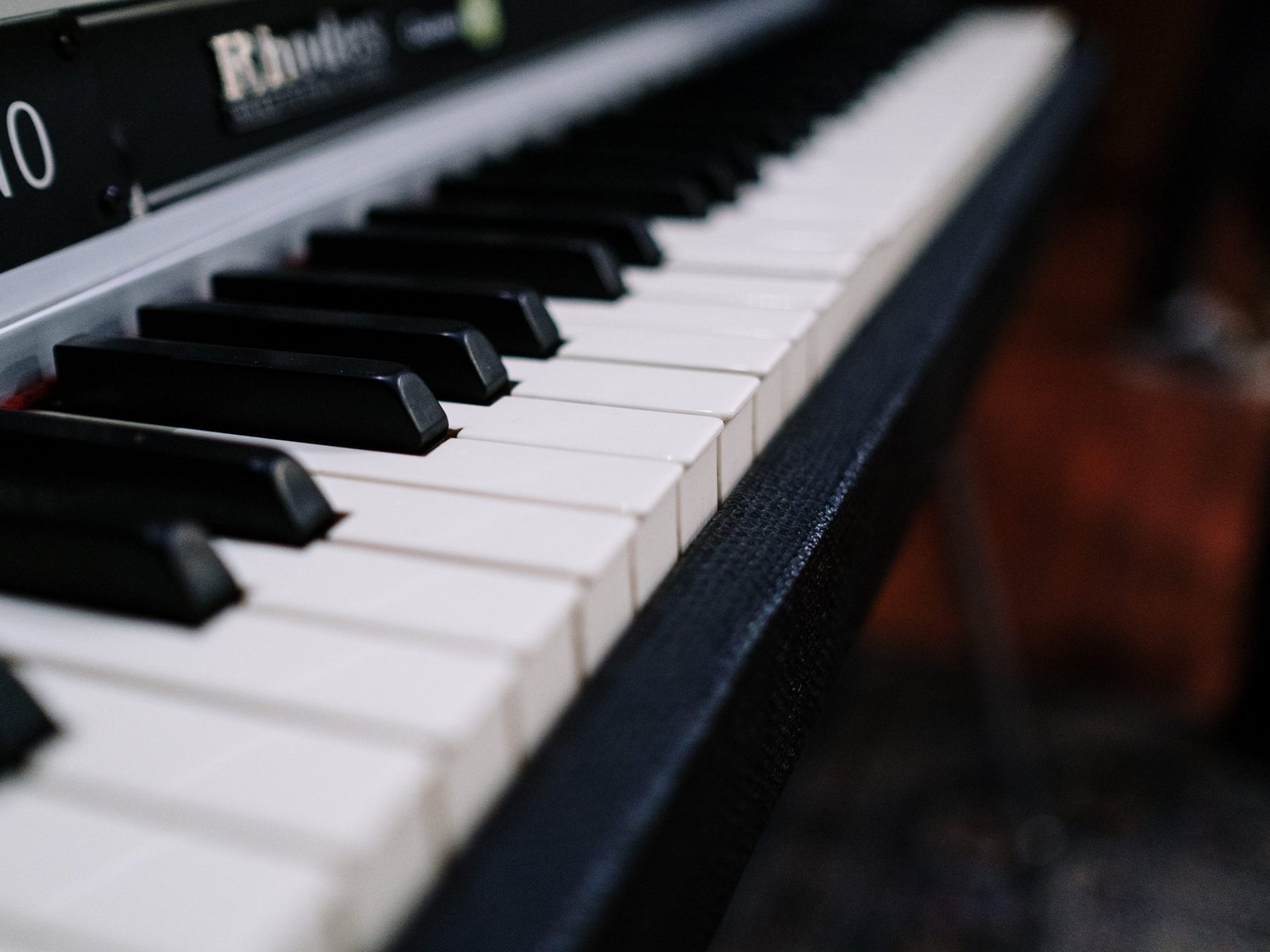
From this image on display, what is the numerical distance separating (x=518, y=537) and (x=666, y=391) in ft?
0.46

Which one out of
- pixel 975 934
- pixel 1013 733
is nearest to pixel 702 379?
pixel 975 934

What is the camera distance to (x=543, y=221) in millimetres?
691

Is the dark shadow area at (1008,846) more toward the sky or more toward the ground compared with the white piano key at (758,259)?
more toward the ground

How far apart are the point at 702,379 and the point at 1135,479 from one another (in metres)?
1.61

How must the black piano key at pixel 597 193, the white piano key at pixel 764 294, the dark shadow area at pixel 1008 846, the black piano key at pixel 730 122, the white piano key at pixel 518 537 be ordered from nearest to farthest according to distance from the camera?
the white piano key at pixel 518 537
the white piano key at pixel 764 294
the black piano key at pixel 597 193
the black piano key at pixel 730 122
the dark shadow area at pixel 1008 846

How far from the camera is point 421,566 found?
0.35m

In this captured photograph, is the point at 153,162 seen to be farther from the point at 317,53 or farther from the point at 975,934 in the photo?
the point at 975,934

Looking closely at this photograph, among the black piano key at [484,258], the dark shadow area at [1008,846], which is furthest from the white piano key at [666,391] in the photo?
the dark shadow area at [1008,846]

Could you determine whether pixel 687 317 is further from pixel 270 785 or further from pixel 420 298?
pixel 270 785

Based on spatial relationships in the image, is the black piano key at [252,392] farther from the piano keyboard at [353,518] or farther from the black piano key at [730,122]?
the black piano key at [730,122]

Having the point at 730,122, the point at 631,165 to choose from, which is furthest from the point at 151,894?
the point at 730,122

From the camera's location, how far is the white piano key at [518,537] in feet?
1.15

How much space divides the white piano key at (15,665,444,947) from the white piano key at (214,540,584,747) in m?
0.04

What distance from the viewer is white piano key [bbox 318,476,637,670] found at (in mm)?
352
